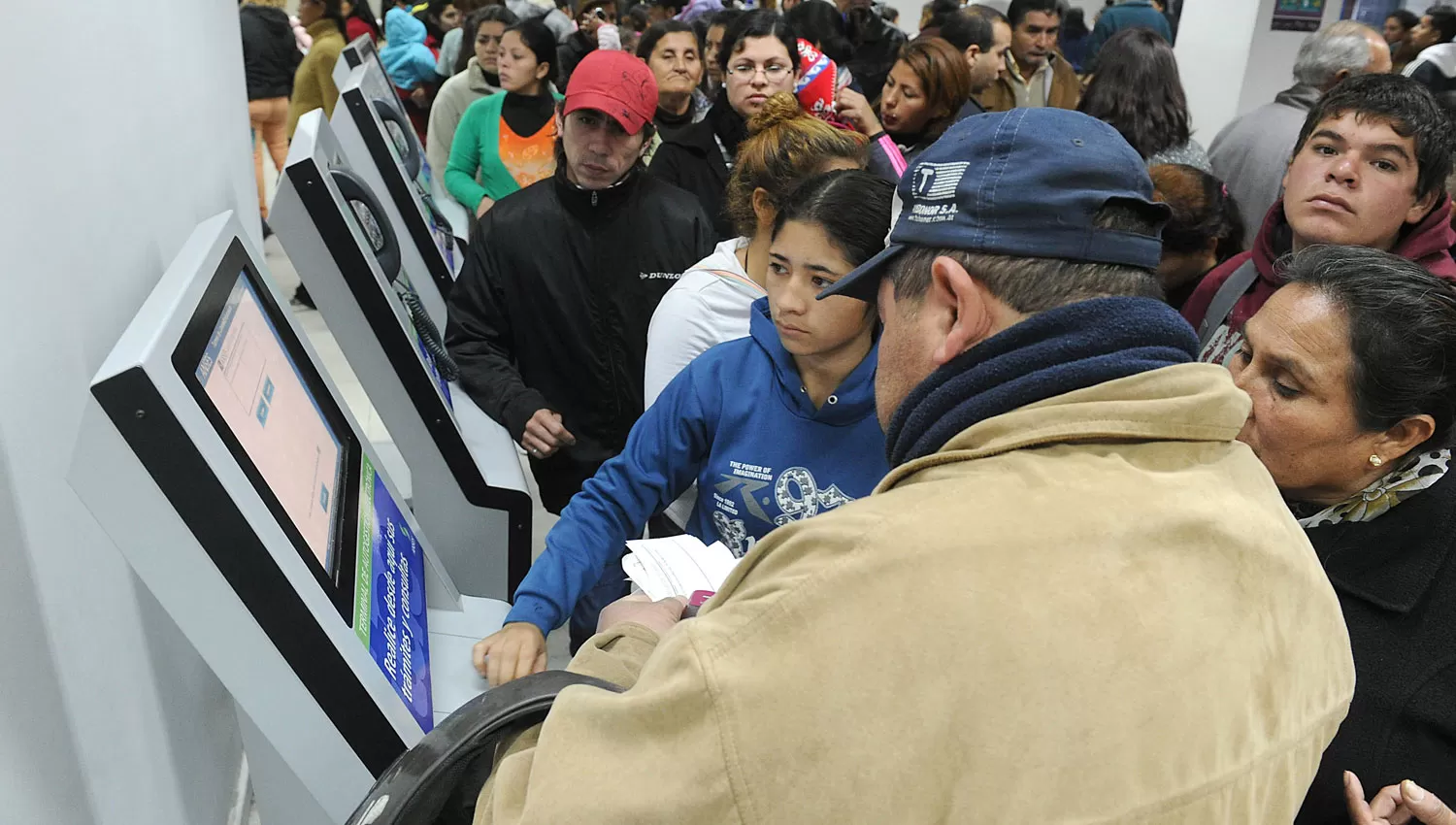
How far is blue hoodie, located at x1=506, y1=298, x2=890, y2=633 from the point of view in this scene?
155 centimetres

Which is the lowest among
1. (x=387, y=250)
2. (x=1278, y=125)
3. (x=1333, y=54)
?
(x=1278, y=125)

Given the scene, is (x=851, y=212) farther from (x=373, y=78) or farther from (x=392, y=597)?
(x=373, y=78)

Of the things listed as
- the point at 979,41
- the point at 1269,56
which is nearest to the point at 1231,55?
the point at 1269,56

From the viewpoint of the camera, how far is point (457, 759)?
0.92 meters

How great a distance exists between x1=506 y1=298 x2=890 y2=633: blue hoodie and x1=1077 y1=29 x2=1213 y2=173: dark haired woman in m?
2.26

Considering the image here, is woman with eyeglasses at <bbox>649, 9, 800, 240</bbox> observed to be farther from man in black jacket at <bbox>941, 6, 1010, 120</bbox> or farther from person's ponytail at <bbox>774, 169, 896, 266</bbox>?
person's ponytail at <bbox>774, 169, 896, 266</bbox>

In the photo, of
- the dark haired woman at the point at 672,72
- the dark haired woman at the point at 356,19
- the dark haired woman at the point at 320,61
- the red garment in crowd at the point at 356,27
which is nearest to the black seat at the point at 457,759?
the dark haired woman at the point at 672,72

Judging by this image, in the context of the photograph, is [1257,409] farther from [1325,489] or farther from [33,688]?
[33,688]

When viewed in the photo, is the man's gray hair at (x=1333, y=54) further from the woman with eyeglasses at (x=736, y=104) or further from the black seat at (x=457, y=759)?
the black seat at (x=457, y=759)

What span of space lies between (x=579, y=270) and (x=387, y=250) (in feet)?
1.39

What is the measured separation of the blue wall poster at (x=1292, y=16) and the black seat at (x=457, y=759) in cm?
666

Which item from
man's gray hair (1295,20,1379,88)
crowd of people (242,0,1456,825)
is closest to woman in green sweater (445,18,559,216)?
crowd of people (242,0,1456,825)

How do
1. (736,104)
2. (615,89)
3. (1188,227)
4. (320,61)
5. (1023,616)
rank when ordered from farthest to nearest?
(320,61)
(736,104)
(1188,227)
(615,89)
(1023,616)

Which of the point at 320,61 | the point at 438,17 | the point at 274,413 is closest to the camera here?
the point at 274,413
